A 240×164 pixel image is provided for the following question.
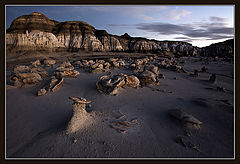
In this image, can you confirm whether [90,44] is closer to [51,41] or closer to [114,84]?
[51,41]

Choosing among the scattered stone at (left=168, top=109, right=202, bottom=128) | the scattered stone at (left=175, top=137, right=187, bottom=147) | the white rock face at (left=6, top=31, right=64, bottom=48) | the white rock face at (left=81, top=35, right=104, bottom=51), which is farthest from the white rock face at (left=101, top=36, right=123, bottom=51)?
the scattered stone at (left=175, top=137, right=187, bottom=147)

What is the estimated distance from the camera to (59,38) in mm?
31375

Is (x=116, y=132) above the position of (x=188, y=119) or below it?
below

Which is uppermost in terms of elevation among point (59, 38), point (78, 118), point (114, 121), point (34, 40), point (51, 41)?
point (59, 38)

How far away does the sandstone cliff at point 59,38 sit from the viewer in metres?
26.5

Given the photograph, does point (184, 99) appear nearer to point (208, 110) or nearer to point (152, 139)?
point (208, 110)

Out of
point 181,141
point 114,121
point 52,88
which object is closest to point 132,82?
point 114,121

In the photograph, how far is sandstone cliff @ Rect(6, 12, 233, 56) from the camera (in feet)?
87.0

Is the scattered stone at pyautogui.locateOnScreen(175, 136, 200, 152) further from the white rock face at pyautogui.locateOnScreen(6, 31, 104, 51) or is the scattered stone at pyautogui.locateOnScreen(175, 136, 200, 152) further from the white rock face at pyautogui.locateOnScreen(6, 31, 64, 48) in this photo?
the white rock face at pyautogui.locateOnScreen(6, 31, 64, 48)

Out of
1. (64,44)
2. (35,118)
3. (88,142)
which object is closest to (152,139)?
(88,142)

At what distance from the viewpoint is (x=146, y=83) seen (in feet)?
17.7

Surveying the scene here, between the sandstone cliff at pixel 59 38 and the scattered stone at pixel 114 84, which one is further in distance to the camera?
Result: the sandstone cliff at pixel 59 38

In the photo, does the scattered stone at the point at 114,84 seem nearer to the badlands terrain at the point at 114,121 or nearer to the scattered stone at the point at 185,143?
the badlands terrain at the point at 114,121

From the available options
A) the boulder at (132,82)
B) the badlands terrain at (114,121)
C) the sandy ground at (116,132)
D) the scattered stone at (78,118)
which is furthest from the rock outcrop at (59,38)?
the scattered stone at (78,118)
